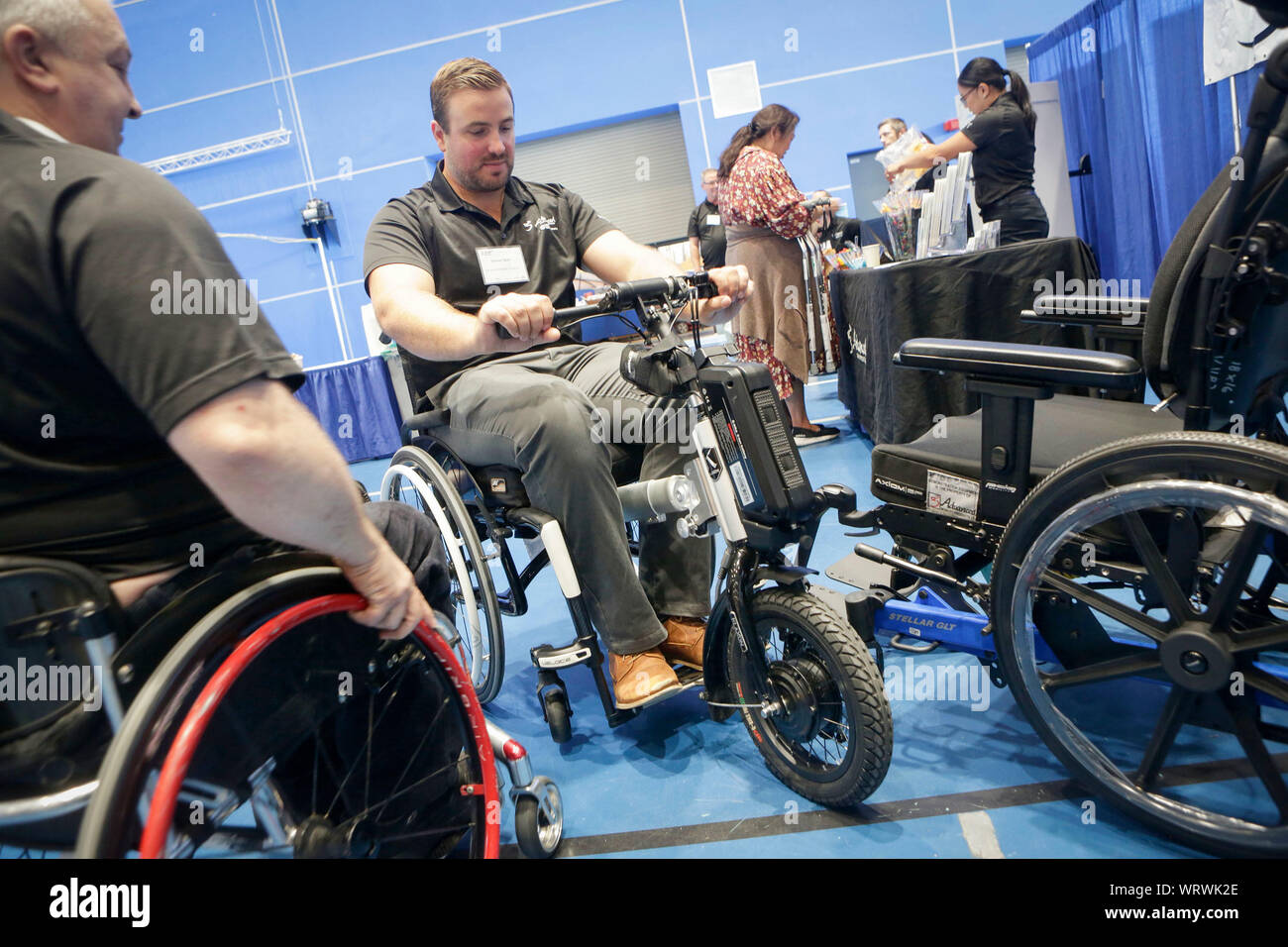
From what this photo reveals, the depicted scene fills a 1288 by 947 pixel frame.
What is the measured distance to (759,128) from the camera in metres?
4.12

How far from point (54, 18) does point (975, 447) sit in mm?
1477

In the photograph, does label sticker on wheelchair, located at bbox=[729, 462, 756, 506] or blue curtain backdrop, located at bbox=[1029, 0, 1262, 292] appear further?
blue curtain backdrop, located at bbox=[1029, 0, 1262, 292]

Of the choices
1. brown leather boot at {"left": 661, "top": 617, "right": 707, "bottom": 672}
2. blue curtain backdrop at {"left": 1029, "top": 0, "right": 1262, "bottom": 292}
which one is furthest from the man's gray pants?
blue curtain backdrop at {"left": 1029, "top": 0, "right": 1262, "bottom": 292}

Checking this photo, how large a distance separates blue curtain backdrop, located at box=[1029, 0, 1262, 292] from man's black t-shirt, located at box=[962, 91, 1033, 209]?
1206mm

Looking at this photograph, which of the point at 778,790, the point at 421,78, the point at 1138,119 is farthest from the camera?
the point at 421,78

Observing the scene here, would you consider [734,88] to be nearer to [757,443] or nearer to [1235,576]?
[757,443]

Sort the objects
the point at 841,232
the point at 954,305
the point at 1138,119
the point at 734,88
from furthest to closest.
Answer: the point at 734,88
the point at 1138,119
the point at 841,232
the point at 954,305

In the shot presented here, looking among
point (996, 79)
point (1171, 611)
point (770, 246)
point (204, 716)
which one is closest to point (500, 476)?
point (204, 716)

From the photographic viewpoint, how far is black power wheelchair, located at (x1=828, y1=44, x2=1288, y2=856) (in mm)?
1077

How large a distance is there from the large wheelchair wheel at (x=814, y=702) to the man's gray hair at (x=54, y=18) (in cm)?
126

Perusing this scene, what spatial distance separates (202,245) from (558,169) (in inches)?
324

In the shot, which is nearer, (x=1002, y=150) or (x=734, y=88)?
(x=1002, y=150)

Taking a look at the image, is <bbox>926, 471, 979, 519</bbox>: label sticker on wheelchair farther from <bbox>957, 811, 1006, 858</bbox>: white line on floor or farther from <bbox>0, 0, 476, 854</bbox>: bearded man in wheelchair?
<bbox>0, 0, 476, 854</bbox>: bearded man in wheelchair

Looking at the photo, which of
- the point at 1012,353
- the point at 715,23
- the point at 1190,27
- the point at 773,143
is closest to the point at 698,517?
the point at 1012,353
